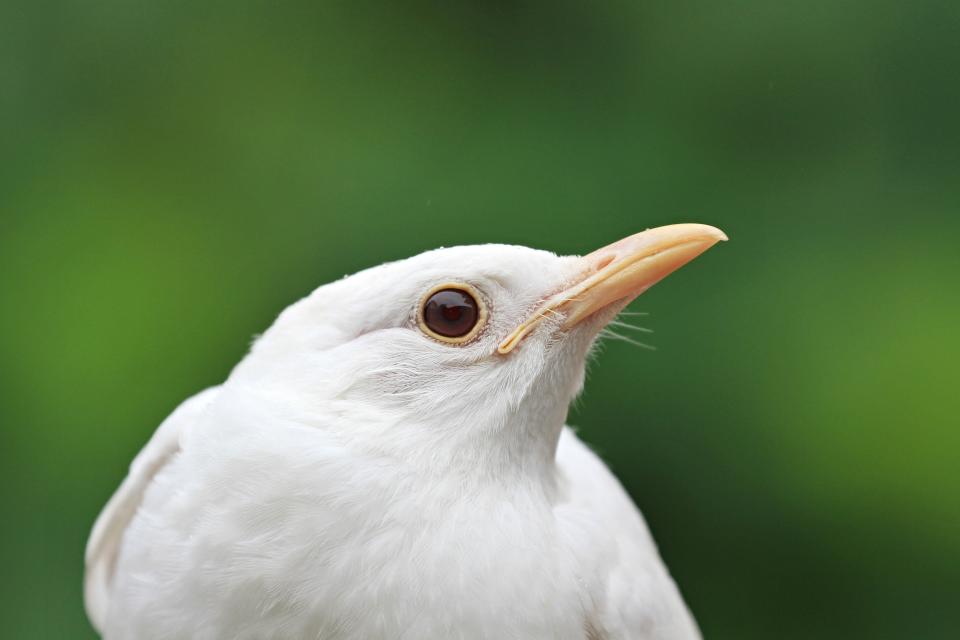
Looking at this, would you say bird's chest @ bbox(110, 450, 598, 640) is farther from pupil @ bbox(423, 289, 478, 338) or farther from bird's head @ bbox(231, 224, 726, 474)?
pupil @ bbox(423, 289, 478, 338)

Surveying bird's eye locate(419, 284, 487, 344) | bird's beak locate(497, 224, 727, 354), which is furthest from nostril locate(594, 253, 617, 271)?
bird's eye locate(419, 284, 487, 344)

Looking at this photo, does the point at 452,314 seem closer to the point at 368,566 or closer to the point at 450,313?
the point at 450,313

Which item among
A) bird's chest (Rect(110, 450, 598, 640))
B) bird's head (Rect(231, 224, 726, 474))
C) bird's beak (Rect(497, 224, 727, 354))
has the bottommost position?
bird's chest (Rect(110, 450, 598, 640))

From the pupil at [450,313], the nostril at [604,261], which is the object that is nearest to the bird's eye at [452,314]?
the pupil at [450,313]

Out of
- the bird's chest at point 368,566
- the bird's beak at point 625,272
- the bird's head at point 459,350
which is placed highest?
the bird's beak at point 625,272

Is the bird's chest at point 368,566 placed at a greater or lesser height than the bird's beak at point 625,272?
lesser

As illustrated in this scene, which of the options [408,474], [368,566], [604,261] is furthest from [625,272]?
[368,566]

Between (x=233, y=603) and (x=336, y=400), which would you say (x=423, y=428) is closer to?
(x=336, y=400)

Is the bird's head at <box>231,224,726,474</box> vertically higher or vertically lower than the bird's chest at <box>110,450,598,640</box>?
higher

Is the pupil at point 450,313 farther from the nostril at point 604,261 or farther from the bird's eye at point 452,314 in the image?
the nostril at point 604,261
